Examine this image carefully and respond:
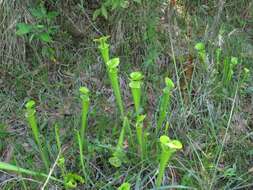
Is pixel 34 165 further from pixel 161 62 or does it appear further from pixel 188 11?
pixel 188 11

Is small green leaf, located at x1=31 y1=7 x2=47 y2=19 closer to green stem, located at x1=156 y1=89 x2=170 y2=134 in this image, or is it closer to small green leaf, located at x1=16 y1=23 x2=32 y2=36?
small green leaf, located at x1=16 y1=23 x2=32 y2=36

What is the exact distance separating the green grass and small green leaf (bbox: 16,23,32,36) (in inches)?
5.2

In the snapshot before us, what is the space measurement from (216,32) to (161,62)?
40 centimetres

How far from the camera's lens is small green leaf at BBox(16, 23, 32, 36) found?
7.20ft

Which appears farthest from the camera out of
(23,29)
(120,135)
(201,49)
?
(23,29)

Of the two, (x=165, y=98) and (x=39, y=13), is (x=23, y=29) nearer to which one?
(x=39, y=13)

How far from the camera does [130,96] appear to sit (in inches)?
87.4

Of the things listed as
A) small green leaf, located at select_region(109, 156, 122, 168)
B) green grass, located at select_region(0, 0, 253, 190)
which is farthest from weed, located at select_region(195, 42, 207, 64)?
small green leaf, located at select_region(109, 156, 122, 168)

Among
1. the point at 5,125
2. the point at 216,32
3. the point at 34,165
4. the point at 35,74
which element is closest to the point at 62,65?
the point at 35,74

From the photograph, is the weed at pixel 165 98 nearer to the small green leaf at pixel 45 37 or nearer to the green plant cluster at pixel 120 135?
the green plant cluster at pixel 120 135

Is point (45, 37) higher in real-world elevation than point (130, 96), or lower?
higher

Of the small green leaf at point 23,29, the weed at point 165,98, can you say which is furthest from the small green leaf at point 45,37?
the weed at point 165,98

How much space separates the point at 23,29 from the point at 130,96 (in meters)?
0.65

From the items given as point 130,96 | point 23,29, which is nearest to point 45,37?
point 23,29
